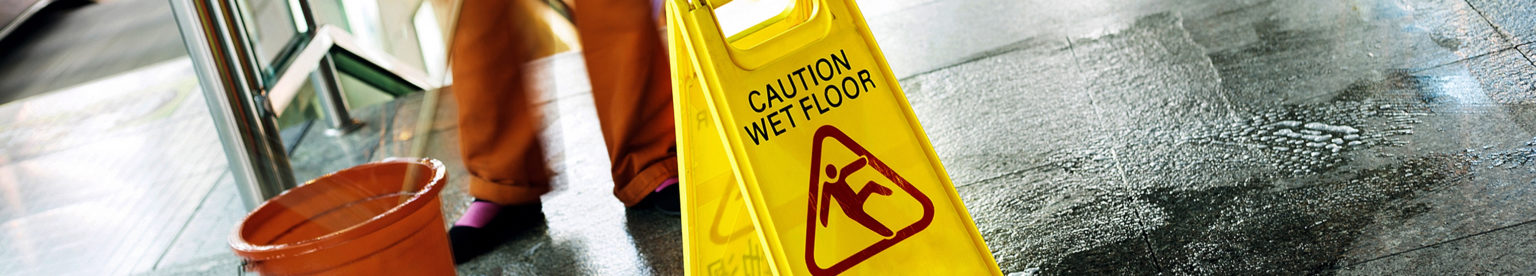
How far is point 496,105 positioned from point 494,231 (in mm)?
291

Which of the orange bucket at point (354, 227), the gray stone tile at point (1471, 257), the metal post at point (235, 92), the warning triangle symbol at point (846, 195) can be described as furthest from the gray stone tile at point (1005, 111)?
the metal post at point (235, 92)

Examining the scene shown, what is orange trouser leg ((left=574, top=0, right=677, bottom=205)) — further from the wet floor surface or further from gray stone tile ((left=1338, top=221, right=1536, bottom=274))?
gray stone tile ((left=1338, top=221, right=1536, bottom=274))

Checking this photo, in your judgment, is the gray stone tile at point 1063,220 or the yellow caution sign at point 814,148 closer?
the yellow caution sign at point 814,148

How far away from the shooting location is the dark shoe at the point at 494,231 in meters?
2.33

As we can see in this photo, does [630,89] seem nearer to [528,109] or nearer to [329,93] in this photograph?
[528,109]

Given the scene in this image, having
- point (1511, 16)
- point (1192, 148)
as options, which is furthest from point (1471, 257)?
point (1511, 16)

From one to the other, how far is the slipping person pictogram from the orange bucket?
665 millimetres

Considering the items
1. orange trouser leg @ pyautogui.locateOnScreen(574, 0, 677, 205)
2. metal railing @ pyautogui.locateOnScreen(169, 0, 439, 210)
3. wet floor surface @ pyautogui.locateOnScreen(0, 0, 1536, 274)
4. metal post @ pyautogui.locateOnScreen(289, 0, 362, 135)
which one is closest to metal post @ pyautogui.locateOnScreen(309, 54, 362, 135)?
metal post @ pyautogui.locateOnScreen(289, 0, 362, 135)

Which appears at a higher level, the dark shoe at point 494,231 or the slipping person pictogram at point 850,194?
the slipping person pictogram at point 850,194

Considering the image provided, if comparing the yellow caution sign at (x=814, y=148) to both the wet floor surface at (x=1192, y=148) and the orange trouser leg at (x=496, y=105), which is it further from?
the orange trouser leg at (x=496, y=105)

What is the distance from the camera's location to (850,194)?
151 centimetres

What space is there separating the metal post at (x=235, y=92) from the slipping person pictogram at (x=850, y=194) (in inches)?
59.5

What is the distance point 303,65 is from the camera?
3.03 m

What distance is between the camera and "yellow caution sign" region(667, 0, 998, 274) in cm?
146
